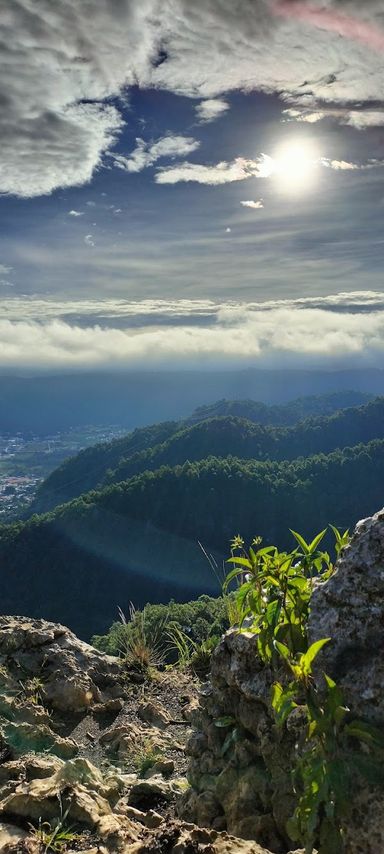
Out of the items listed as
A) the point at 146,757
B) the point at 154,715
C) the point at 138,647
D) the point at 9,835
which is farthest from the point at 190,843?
the point at 138,647

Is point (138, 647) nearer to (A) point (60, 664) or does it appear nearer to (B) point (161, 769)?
(A) point (60, 664)

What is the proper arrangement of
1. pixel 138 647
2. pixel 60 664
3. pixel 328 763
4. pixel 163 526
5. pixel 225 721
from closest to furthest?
pixel 328 763
pixel 225 721
pixel 60 664
pixel 138 647
pixel 163 526

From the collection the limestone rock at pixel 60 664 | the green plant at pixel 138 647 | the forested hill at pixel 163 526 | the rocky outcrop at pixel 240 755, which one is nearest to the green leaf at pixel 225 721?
the rocky outcrop at pixel 240 755

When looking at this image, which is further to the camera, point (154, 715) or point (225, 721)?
point (154, 715)

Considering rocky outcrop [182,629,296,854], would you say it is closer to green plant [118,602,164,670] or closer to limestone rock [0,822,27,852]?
limestone rock [0,822,27,852]

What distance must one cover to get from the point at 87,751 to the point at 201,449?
167 m

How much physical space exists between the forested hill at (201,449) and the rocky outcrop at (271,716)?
150591 millimetres

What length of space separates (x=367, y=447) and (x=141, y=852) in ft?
423

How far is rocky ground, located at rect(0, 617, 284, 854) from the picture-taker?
2.93m

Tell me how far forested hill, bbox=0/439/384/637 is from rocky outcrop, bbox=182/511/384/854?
81.6 meters

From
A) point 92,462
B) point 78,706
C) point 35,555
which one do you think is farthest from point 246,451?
point 78,706

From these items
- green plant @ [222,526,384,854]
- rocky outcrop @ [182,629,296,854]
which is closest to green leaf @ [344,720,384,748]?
green plant @ [222,526,384,854]

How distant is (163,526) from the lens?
109875 millimetres

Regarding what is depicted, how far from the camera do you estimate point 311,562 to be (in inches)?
126
